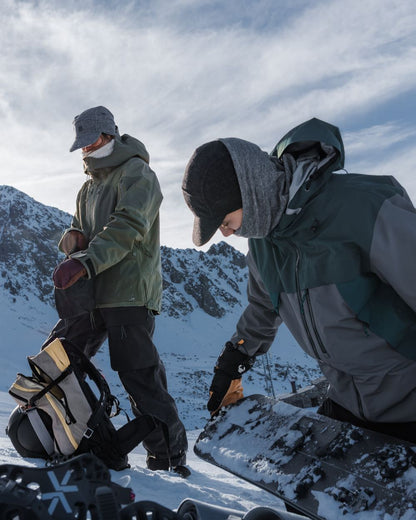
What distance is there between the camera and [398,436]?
2039mm

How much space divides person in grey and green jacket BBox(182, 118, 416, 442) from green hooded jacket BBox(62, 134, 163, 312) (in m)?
1.25

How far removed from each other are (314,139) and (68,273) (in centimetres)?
183

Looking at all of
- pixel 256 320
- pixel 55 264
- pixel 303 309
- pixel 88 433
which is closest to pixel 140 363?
pixel 88 433

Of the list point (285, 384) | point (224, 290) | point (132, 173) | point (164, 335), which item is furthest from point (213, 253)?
point (132, 173)

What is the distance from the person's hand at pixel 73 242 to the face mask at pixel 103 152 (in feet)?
1.84

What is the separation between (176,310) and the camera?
3364 inches

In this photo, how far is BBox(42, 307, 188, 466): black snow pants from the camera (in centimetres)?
335

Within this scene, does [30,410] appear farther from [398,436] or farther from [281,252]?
[398,436]

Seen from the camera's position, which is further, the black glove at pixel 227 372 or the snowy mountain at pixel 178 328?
the snowy mountain at pixel 178 328

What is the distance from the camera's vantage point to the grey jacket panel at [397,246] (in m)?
1.69

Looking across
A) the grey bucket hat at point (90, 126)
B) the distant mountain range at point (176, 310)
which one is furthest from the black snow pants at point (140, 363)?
the distant mountain range at point (176, 310)

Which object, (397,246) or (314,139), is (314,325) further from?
(314,139)

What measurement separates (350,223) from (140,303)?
1925 millimetres

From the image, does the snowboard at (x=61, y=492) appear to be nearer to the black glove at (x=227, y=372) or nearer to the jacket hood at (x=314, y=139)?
the black glove at (x=227, y=372)
